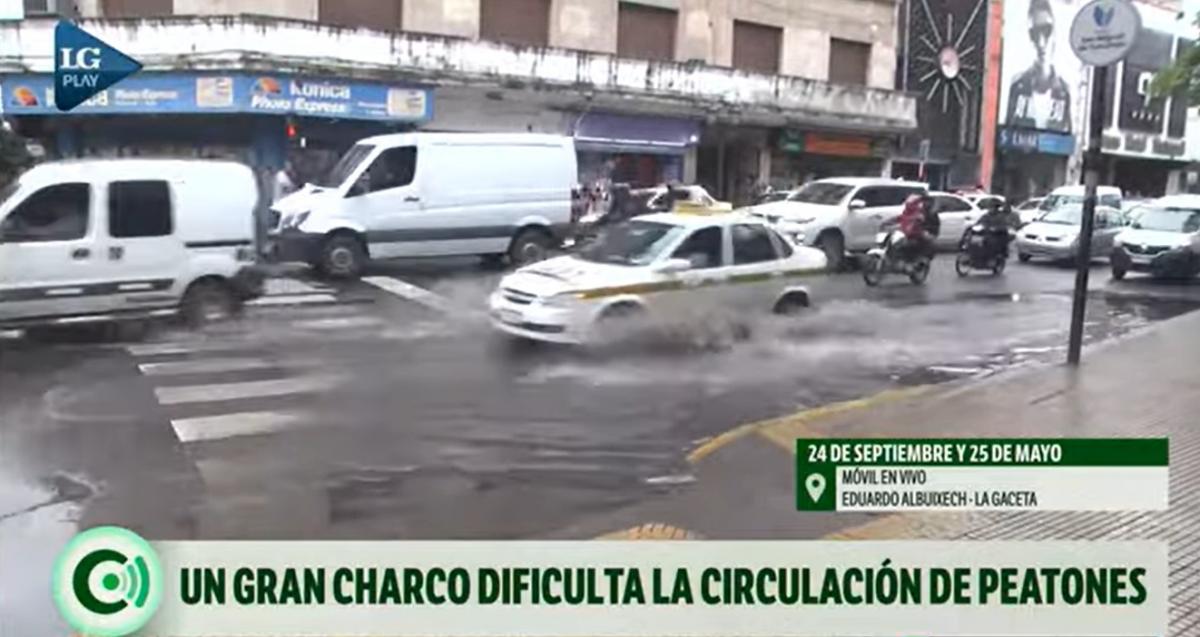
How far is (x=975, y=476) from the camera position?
218 cm

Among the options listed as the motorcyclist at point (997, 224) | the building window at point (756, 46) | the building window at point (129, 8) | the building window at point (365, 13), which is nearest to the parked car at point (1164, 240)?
the motorcyclist at point (997, 224)

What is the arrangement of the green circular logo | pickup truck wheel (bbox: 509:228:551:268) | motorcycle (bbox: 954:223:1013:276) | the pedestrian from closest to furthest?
the green circular logo
the pedestrian
pickup truck wheel (bbox: 509:228:551:268)
motorcycle (bbox: 954:223:1013:276)

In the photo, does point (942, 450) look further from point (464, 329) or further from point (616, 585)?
point (464, 329)

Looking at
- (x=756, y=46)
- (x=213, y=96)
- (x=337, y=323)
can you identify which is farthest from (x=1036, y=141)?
(x=213, y=96)

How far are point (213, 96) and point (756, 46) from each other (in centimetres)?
113

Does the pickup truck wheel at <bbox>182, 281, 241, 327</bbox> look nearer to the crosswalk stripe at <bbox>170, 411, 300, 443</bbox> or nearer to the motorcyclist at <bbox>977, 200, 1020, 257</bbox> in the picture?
the crosswalk stripe at <bbox>170, 411, 300, 443</bbox>

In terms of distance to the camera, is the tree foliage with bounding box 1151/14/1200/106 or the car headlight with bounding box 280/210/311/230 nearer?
the car headlight with bounding box 280/210/311/230

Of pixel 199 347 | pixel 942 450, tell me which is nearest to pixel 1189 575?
pixel 942 450

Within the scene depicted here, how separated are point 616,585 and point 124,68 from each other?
1380 millimetres

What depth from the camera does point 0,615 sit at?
217 cm

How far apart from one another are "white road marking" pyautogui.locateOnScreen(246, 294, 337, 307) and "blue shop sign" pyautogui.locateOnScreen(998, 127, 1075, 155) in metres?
1.58

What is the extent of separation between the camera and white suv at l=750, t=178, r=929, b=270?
2.37 m

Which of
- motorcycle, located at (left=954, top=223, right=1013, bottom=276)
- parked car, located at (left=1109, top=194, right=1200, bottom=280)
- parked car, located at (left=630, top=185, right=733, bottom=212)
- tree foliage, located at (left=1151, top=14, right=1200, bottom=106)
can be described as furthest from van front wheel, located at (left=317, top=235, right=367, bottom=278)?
tree foliage, located at (left=1151, top=14, right=1200, bottom=106)

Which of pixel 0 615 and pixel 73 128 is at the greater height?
pixel 73 128
